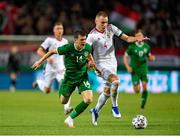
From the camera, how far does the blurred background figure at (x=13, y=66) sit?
2914 centimetres

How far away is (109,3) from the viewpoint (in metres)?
31.4

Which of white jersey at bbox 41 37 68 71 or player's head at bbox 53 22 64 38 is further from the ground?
player's head at bbox 53 22 64 38

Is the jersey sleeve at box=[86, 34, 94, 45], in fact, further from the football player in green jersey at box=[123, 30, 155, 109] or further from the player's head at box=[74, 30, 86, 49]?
the football player in green jersey at box=[123, 30, 155, 109]

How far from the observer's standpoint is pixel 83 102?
42.4 feet

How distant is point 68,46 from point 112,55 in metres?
1.87

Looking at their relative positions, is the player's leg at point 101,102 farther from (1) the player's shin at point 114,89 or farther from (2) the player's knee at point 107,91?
(1) the player's shin at point 114,89

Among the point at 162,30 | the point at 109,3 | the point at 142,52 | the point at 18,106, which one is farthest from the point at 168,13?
the point at 18,106

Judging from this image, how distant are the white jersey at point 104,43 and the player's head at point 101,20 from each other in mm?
160

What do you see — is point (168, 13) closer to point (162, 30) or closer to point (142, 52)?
point (162, 30)

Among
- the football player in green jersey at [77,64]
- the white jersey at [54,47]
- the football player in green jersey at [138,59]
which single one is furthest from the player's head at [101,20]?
the football player in green jersey at [138,59]

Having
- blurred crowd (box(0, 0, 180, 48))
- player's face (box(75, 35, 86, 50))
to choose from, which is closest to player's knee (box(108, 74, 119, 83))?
player's face (box(75, 35, 86, 50))

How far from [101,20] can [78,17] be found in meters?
15.8

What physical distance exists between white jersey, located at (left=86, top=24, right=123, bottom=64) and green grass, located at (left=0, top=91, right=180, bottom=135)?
57.9 inches

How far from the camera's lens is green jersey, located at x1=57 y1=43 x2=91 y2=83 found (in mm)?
13188
